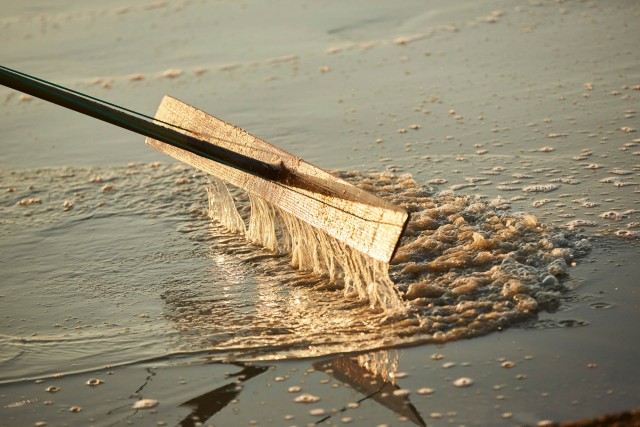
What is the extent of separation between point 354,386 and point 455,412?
1.54 ft

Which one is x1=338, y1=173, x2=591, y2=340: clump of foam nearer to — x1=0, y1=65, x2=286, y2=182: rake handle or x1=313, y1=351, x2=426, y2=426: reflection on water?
x1=313, y1=351, x2=426, y2=426: reflection on water

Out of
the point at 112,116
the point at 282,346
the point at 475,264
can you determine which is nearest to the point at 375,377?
the point at 282,346

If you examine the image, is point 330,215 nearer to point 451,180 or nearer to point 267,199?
point 267,199

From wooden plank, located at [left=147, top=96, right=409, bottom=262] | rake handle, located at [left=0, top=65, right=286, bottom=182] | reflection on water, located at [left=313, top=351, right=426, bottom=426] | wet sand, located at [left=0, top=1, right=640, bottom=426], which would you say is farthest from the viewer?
rake handle, located at [left=0, top=65, right=286, bottom=182]

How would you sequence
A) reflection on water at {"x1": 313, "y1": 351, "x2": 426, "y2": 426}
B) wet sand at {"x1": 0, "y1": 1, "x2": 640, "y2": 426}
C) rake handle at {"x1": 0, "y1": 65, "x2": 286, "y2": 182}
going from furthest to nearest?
rake handle at {"x1": 0, "y1": 65, "x2": 286, "y2": 182} → wet sand at {"x1": 0, "y1": 1, "x2": 640, "y2": 426} → reflection on water at {"x1": 313, "y1": 351, "x2": 426, "y2": 426}

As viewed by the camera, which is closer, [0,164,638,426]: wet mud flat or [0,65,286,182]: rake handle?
[0,164,638,426]: wet mud flat

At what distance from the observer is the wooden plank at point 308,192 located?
3.98m

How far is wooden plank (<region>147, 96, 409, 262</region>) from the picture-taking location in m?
3.98

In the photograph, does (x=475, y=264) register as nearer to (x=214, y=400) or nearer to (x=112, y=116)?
(x=214, y=400)

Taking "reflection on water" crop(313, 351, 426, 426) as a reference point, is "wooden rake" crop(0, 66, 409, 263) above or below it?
above

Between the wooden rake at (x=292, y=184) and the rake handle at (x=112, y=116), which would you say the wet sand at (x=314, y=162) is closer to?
the wooden rake at (x=292, y=184)

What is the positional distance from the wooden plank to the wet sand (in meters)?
0.45

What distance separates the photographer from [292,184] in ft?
15.0

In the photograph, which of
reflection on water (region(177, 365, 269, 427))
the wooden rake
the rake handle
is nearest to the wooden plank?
the wooden rake
